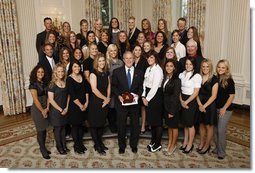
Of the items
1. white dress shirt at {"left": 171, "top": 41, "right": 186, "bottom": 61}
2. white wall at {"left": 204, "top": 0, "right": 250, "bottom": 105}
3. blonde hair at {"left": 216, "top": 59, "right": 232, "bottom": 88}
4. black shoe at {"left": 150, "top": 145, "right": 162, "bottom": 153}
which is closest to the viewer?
blonde hair at {"left": 216, "top": 59, "right": 232, "bottom": 88}

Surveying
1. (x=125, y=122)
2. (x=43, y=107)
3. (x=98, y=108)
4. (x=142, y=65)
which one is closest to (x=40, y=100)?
(x=43, y=107)

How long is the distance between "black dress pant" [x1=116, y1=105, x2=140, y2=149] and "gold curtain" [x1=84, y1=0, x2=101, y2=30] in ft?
13.4

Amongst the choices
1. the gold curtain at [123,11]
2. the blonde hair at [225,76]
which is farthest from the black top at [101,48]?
the gold curtain at [123,11]

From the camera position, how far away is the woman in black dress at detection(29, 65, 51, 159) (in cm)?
376

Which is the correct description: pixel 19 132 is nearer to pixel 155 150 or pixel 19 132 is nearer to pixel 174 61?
pixel 155 150

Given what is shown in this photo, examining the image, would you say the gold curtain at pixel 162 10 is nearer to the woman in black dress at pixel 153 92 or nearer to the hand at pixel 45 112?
the woman in black dress at pixel 153 92

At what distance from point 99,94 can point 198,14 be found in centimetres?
394

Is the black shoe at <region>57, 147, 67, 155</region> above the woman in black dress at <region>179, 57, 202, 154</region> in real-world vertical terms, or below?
below

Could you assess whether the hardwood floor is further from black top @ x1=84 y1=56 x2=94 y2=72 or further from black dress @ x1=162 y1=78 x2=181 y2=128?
black top @ x1=84 y1=56 x2=94 y2=72

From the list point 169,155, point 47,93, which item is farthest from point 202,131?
point 47,93

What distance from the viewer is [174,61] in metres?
→ 3.84

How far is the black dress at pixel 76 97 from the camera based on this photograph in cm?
385

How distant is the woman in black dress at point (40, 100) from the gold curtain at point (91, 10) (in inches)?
152

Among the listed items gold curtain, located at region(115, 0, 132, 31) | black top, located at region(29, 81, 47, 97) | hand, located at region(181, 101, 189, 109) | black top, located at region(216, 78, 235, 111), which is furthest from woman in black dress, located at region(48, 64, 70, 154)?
gold curtain, located at region(115, 0, 132, 31)
